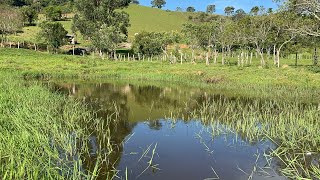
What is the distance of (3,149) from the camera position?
10555mm

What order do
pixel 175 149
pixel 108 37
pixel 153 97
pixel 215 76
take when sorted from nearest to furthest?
pixel 175 149 < pixel 153 97 < pixel 215 76 < pixel 108 37

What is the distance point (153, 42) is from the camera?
9569 centimetres

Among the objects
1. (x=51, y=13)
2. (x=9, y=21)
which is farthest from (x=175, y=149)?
(x=51, y=13)

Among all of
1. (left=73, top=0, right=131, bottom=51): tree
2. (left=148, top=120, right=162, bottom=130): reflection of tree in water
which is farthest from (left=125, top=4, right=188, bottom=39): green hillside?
(left=148, top=120, right=162, bottom=130): reflection of tree in water

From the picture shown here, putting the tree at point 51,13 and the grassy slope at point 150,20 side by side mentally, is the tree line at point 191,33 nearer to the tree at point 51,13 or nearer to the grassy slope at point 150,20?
the tree at point 51,13

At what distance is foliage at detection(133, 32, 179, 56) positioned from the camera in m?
93.3

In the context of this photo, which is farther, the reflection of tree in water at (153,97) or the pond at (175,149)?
the reflection of tree in water at (153,97)

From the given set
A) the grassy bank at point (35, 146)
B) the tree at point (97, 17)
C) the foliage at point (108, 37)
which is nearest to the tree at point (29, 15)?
the tree at point (97, 17)

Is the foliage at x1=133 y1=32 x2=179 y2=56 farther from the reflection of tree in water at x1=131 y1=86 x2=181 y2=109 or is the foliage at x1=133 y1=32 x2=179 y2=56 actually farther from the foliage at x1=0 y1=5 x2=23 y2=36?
the reflection of tree in water at x1=131 y1=86 x2=181 y2=109

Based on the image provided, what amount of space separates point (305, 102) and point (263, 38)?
39022 millimetres

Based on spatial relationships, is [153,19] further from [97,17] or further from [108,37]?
[108,37]

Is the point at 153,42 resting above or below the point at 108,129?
above

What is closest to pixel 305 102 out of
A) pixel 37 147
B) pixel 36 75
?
pixel 37 147

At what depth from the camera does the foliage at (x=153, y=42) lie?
93331mm
